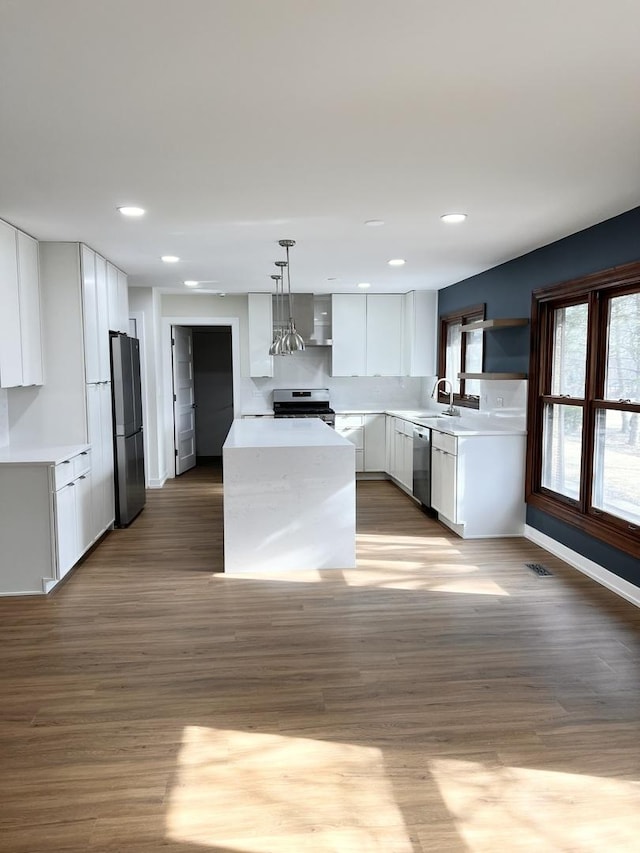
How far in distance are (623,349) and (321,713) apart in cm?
295

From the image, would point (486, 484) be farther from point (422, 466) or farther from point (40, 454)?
point (40, 454)

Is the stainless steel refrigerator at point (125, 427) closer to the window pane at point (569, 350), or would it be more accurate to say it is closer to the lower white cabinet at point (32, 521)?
the lower white cabinet at point (32, 521)

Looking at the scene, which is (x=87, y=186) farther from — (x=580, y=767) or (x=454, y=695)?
(x=580, y=767)

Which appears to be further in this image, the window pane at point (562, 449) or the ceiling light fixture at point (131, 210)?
the window pane at point (562, 449)

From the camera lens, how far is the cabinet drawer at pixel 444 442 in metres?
5.09

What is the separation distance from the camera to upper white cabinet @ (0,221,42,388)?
385cm

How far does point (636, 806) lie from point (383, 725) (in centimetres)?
91

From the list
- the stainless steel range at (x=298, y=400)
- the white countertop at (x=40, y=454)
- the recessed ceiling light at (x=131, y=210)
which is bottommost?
the white countertop at (x=40, y=454)

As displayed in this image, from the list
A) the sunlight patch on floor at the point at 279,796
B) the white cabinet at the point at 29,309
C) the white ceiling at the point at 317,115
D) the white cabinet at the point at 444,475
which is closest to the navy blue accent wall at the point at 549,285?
the white ceiling at the point at 317,115

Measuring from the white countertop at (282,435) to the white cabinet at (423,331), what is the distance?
2.14 m

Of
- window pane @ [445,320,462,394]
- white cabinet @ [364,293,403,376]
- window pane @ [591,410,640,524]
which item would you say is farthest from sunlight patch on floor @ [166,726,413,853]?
white cabinet @ [364,293,403,376]

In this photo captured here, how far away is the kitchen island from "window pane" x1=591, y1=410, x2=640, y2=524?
1729mm

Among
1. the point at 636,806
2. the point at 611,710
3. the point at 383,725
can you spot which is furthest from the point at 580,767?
the point at 383,725

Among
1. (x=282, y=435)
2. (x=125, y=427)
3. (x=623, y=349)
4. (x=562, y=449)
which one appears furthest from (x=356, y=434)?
(x=623, y=349)
